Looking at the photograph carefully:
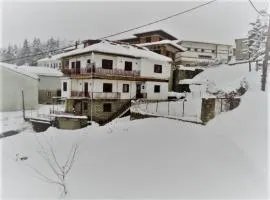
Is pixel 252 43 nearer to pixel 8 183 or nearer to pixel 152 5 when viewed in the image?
pixel 152 5

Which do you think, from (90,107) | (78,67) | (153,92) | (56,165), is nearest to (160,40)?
(153,92)

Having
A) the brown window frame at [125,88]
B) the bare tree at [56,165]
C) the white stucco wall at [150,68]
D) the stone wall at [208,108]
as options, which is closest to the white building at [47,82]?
the bare tree at [56,165]

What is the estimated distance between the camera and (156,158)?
10.4ft

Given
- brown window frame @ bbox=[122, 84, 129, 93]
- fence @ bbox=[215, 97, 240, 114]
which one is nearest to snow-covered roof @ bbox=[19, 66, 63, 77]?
brown window frame @ bbox=[122, 84, 129, 93]

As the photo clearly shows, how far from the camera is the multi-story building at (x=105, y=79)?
12.1ft

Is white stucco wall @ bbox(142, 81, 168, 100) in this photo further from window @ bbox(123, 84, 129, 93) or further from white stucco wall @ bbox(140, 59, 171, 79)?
window @ bbox(123, 84, 129, 93)

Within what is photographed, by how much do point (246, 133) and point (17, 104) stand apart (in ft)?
10.6

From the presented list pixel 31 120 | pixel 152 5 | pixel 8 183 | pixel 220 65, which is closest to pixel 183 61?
pixel 220 65

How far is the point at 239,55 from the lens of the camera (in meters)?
3.62

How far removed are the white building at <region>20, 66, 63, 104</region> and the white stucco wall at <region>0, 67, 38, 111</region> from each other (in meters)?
0.13

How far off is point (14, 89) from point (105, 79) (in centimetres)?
136

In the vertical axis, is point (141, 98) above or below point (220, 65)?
below

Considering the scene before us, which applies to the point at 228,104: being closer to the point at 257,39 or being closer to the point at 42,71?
the point at 257,39

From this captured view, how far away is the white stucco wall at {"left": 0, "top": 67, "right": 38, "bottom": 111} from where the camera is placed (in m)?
3.48
